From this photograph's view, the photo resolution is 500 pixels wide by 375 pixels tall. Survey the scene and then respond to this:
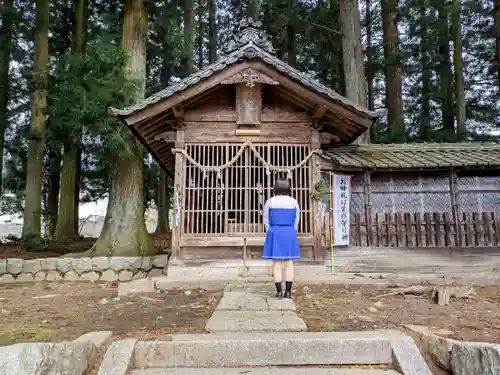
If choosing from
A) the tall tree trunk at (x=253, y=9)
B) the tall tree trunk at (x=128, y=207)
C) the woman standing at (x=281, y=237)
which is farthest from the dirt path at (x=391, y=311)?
the tall tree trunk at (x=253, y=9)

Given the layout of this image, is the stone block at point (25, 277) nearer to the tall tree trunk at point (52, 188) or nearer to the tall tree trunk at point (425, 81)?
the tall tree trunk at point (52, 188)

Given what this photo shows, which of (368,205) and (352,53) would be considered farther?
(352,53)

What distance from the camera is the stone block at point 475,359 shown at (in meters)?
3.21

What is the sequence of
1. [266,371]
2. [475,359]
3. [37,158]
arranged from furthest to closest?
[37,158], [266,371], [475,359]

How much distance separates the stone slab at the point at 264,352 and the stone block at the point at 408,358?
0.28 ft

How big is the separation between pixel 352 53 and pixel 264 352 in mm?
10957

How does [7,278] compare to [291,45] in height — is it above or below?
below

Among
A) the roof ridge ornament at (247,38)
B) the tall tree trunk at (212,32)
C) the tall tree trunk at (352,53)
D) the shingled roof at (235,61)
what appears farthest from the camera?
the tall tree trunk at (212,32)

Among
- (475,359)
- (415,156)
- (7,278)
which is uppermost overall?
(415,156)

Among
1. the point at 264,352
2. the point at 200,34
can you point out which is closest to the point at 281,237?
the point at 264,352

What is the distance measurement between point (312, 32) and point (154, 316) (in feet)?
51.8

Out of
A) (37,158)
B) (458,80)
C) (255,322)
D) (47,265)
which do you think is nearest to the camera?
(255,322)

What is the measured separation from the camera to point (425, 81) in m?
19.3

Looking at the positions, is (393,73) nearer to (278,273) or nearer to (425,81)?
(425,81)
